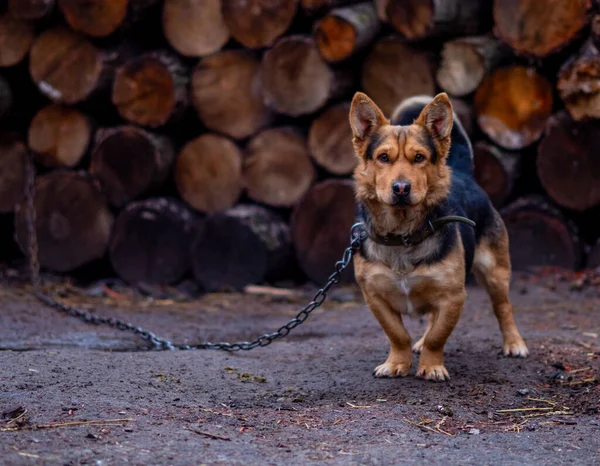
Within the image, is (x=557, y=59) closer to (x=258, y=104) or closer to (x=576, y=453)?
(x=258, y=104)

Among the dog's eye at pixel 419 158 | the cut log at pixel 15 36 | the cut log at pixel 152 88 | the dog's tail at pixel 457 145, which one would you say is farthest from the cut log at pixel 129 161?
the dog's eye at pixel 419 158

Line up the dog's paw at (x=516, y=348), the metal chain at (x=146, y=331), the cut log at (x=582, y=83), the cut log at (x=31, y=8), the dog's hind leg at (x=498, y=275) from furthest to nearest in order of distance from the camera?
the cut log at (x=31, y=8) < the cut log at (x=582, y=83) < the dog's hind leg at (x=498, y=275) < the dog's paw at (x=516, y=348) < the metal chain at (x=146, y=331)

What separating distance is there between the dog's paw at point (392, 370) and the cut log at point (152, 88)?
394 centimetres

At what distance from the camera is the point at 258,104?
753cm

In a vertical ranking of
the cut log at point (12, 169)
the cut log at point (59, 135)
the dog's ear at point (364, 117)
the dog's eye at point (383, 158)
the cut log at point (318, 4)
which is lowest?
the cut log at point (12, 169)

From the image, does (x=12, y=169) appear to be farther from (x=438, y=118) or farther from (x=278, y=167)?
(x=438, y=118)

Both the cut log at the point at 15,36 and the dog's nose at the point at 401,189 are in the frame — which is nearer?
the dog's nose at the point at 401,189

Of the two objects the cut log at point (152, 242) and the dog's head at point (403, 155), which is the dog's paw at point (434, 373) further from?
the cut log at point (152, 242)

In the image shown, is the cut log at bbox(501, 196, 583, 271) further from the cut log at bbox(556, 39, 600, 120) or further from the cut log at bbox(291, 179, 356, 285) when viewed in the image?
the cut log at bbox(291, 179, 356, 285)

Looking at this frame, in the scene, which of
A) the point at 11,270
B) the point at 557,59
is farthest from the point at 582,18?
the point at 11,270

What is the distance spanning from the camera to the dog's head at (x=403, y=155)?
4066 millimetres

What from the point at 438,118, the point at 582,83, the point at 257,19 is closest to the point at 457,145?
the point at 438,118

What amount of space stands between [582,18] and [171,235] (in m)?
4.24

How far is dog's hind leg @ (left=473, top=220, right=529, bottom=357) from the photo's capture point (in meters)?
4.90
